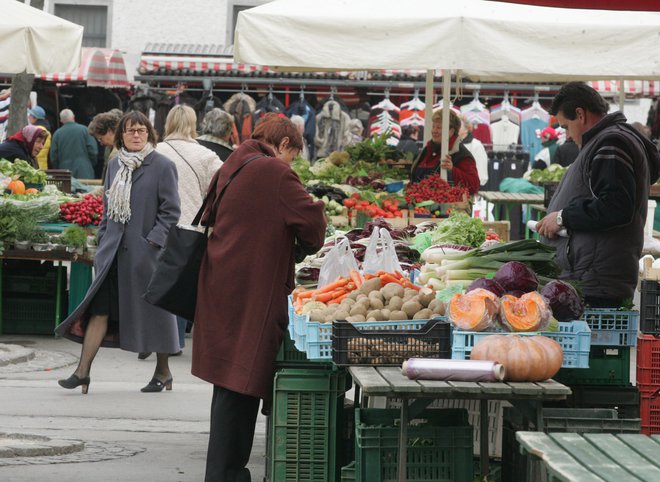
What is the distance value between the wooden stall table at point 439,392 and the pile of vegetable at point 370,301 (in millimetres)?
509

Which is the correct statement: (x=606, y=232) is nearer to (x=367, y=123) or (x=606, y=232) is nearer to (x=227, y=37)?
(x=367, y=123)

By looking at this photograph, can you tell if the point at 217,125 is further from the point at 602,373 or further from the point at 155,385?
the point at 602,373

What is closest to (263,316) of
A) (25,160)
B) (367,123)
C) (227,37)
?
(25,160)

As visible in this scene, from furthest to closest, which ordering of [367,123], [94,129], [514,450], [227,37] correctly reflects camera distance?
1. [227,37]
2. [367,123]
3. [94,129]
4. [514,450]

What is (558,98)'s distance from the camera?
7199mm

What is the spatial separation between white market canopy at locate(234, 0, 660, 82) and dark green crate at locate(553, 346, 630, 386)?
2.59 metres

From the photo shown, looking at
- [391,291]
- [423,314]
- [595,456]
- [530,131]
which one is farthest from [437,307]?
[530,131]

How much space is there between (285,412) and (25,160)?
9944 millimetres

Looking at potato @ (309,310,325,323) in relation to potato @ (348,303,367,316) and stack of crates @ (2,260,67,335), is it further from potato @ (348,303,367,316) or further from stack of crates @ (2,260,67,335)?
stack of crates @ (2,260,67,335)

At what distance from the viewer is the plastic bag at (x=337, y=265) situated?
694 centimetres

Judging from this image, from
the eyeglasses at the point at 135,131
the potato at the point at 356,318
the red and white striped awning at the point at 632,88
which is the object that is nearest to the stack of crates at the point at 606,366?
the potato at the point at 356,318

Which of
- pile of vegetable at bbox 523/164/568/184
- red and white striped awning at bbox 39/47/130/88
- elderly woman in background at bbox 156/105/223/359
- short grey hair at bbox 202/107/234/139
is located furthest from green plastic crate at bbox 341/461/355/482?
red and white striped awning at bbox 39/47/130/88

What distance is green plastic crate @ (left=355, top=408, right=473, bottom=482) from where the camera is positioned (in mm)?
5387

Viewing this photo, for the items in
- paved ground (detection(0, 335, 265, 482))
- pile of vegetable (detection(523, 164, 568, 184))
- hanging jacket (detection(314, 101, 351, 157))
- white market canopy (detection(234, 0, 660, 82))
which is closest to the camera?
paved ground (detection(0, 335, 265, 482))
